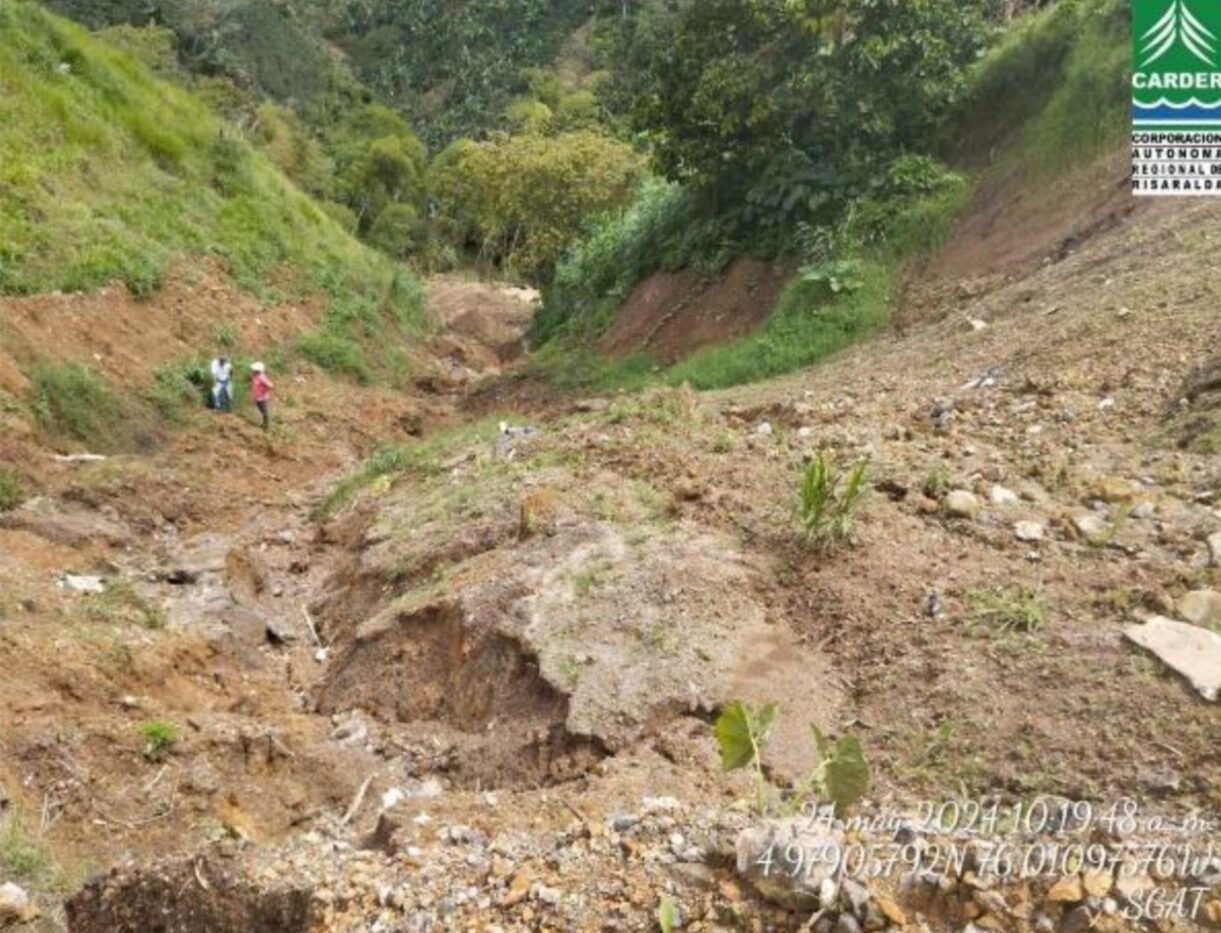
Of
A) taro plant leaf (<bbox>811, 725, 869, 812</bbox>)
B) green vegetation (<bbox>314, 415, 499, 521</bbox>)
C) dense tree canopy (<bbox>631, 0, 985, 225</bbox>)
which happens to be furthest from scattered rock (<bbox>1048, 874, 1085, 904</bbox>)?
dense tree canopy (<bbox>631, 0, 985, 225</bbox>)

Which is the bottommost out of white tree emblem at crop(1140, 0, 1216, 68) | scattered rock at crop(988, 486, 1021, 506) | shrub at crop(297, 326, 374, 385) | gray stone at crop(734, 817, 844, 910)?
gray stone at crop(734, 817, 844, 910)

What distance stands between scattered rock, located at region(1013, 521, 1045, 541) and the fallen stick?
125 inches

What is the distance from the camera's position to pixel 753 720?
4012mm

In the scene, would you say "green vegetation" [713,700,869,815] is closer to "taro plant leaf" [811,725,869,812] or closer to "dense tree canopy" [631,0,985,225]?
"taro plant leaf" [811,725,869,812]

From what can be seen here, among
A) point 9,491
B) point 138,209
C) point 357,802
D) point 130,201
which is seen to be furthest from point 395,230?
point 357,802

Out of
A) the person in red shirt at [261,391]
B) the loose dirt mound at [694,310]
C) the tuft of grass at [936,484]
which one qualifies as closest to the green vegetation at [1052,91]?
the loose dirt mound at [694,310]

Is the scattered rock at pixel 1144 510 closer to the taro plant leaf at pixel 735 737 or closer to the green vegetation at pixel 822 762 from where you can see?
the green vegetation at pixel 822 762

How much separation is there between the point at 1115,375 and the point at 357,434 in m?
8.57

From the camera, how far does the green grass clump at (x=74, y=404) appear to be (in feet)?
35.0

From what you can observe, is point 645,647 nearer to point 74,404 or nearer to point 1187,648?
point 1187,648

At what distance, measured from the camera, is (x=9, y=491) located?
9.05 metres

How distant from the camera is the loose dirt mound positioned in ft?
45.3

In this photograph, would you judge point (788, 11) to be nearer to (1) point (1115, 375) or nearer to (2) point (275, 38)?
(1) point (1115, 375)

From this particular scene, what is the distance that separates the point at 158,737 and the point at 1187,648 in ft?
14.7
